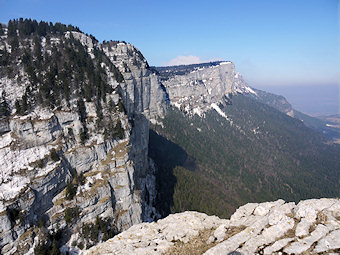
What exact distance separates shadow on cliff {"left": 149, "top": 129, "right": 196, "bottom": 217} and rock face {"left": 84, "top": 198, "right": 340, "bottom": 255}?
5821 centimetres

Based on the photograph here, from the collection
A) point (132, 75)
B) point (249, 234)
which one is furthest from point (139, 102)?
point (249, 234)

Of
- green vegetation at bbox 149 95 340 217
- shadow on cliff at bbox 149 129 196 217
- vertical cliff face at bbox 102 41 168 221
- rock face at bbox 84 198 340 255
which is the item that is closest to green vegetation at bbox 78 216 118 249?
vertical cliff face at bbox 102 41 168 221

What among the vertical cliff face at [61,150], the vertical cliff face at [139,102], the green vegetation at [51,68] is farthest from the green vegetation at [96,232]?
the green vegetation at [51,68]

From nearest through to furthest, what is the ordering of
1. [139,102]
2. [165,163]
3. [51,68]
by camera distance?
[51,68] → [165,163] → [139,102]

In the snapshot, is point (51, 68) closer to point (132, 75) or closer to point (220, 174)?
point (132, 75)

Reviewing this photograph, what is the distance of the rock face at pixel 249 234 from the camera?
13291mm

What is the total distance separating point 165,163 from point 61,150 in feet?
234

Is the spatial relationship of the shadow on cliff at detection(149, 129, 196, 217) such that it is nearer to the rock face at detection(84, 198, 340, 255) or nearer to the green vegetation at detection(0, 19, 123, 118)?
the green vegetation at detection(0, 19, 123, 118)

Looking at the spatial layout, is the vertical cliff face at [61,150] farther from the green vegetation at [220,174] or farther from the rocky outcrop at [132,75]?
the green vegetation at [220,174]

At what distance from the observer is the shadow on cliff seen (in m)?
85.1

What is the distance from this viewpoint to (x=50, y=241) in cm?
4084

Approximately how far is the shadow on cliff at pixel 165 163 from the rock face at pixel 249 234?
5821cm

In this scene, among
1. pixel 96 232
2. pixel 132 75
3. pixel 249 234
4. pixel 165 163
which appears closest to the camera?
pixel 249 234

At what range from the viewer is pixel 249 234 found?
15.5m
